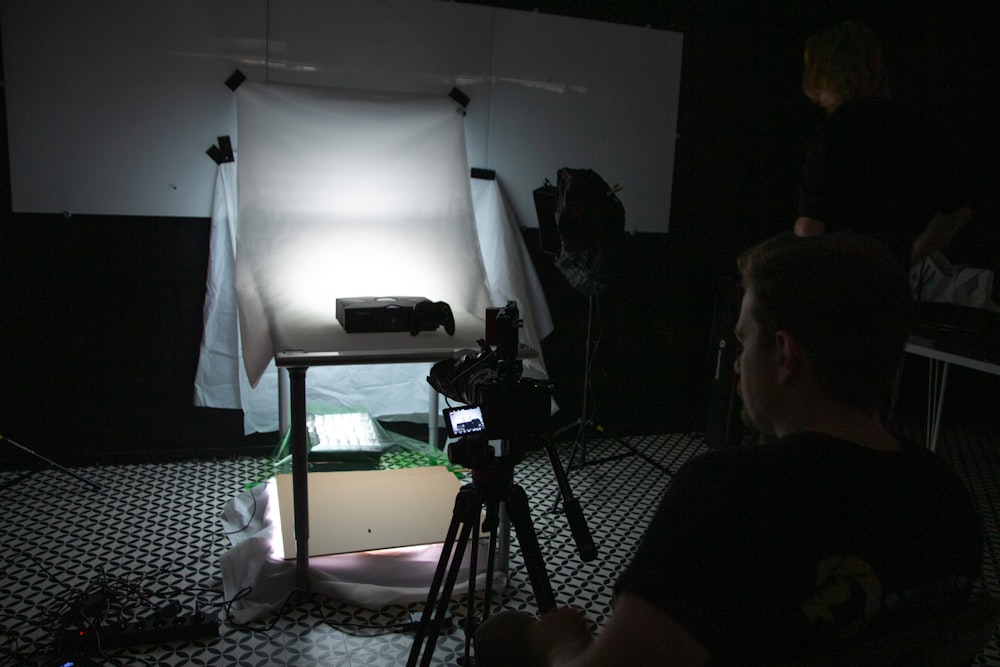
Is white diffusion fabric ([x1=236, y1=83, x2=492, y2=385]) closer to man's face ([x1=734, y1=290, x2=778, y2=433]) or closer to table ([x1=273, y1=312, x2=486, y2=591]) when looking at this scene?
table ([x1=273, y1=312, x2=486, y2=591])

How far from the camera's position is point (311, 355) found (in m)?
1.97

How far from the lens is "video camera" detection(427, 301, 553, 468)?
140cm

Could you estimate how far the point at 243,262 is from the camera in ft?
8.05

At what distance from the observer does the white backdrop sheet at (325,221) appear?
8.15 feet

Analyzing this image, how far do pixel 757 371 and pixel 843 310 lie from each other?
0.37ft

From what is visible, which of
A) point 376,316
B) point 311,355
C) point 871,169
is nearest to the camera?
point 871,169

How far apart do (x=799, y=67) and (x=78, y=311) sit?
11.0 ft

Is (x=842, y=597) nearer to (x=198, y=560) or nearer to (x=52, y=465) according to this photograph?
(x=198, y=560)

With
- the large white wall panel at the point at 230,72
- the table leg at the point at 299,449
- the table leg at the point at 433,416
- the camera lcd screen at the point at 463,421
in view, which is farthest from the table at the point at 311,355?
the large white wall panel at the point at 230,72

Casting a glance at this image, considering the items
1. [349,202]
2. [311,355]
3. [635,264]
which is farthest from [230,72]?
[635,264]

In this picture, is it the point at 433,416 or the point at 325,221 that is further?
the point at 433,416

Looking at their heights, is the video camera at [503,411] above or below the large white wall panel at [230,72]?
below

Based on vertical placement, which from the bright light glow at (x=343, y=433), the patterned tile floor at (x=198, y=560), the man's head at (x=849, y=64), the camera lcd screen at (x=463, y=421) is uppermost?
the man's head at (x=849, y=64)

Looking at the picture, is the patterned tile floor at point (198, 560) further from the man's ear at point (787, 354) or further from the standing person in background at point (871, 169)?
the man's ear at point (787, 354)
